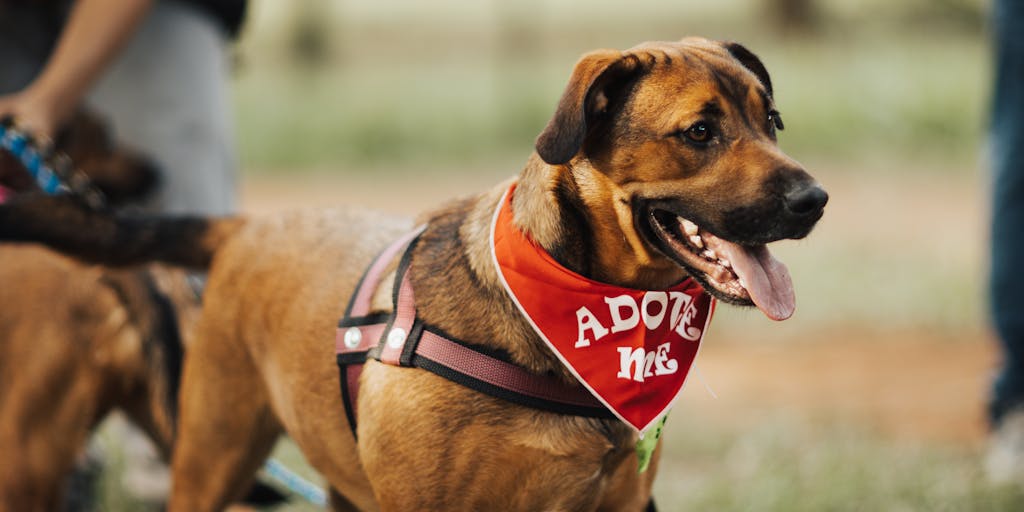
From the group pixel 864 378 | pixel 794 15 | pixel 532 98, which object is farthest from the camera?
pixel 794 15

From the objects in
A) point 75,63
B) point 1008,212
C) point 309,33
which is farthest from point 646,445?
point 309,33

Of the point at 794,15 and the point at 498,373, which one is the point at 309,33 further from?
the point at 498,373

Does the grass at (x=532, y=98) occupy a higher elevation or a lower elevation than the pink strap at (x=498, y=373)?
lower

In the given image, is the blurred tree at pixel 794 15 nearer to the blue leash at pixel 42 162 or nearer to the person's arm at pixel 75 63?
the person's arm at pixel 75 63

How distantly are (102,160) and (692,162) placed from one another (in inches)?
99.9

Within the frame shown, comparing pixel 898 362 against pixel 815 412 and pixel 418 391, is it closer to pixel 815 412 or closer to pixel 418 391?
pixel 815 412

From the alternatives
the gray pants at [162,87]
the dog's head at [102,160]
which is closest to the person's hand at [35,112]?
the dog's head at [102,160]

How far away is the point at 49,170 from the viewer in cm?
399

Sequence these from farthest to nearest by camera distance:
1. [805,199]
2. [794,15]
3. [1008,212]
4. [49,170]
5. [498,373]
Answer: [794,15], [1008,212], [49,170], [498,373], [805,199]

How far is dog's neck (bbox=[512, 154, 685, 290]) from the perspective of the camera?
271 cm

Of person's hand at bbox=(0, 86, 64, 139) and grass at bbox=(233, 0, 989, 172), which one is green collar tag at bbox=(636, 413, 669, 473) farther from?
grass at bbox=(233, 0, 989, 172)

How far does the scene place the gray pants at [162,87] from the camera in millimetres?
4488

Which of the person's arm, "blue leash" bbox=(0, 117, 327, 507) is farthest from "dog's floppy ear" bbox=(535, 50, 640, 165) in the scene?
the person's arm

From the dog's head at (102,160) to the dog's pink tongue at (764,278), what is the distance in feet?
8.30
